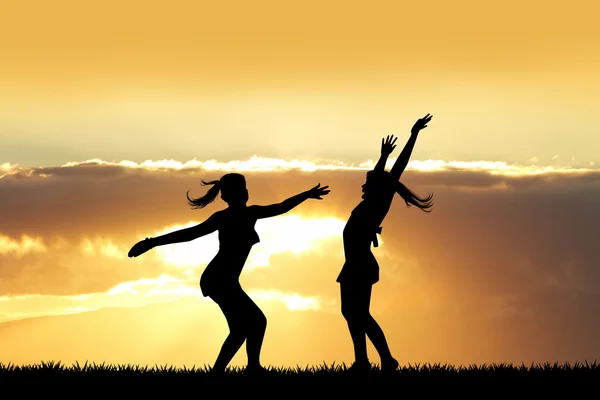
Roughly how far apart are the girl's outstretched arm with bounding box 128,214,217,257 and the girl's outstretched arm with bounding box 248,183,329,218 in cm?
63

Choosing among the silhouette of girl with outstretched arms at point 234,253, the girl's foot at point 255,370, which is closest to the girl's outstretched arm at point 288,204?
→ the silhouette of girl with outstretched arms at point 234,253

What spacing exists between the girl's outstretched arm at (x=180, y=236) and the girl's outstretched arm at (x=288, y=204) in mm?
633

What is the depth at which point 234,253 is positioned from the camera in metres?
13.0

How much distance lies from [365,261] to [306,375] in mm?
1825

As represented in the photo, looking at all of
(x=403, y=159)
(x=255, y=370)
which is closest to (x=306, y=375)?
(x=255, y=370)

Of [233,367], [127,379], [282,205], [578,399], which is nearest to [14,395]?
[127,379]

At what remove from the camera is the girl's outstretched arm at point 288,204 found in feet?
42.5

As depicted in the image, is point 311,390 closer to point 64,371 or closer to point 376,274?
point 376,274

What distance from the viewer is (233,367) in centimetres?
1365

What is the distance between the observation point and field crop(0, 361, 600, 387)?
1260 centimetres

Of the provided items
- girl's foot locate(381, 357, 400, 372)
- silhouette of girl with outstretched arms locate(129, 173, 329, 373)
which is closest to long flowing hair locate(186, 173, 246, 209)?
silhouette of girl with outstretched arms locate(129, 173, 329, 373)

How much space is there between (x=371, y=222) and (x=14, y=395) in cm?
539

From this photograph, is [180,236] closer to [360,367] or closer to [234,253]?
[234,253]

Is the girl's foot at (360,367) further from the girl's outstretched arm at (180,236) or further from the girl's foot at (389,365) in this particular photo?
the girl's outstretched arm at (180,236)
